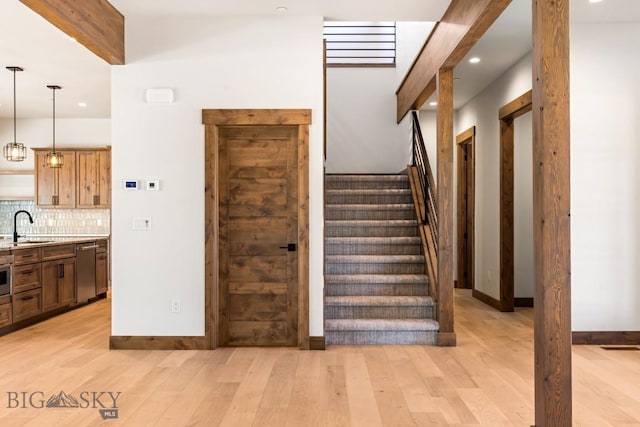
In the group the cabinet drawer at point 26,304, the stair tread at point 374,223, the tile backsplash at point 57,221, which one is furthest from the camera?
the tile backsplash at point 57,221

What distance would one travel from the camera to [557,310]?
8.09 feet

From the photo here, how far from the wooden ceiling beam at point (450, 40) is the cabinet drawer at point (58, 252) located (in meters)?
4.85

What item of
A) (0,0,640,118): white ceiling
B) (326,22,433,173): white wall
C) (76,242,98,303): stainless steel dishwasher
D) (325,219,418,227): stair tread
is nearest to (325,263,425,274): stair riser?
(325,219,418,227): stair tread

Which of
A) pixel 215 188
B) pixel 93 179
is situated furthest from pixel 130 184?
pixel 93 179

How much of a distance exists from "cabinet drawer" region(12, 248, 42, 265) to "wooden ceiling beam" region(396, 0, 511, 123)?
15.8 ft

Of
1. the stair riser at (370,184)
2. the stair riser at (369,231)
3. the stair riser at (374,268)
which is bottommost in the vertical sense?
the stair riser at (374,268)

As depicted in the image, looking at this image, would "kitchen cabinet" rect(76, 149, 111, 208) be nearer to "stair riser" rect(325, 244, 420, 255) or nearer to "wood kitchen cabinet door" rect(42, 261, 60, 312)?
"wood kitchen cabinet door" rect(42, 261, 60, 312)

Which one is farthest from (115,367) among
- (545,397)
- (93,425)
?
(545,397)

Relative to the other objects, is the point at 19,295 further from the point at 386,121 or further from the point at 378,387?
the point at 386,121

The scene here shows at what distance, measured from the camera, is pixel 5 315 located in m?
5.06

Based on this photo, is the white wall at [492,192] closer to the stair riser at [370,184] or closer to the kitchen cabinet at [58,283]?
the stair riser at [370,184]

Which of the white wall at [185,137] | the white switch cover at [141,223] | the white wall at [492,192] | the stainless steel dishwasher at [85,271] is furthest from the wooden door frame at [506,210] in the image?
the stainless steel dishwasher at [85,271]

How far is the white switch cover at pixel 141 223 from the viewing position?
4.48 m

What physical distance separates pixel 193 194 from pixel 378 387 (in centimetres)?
235
